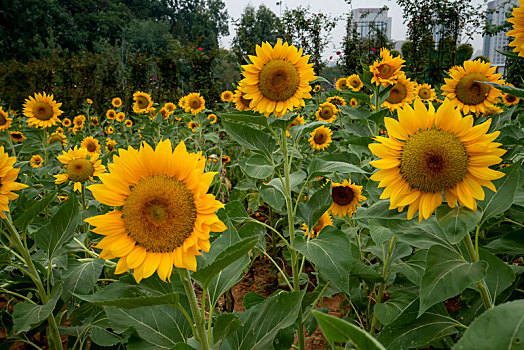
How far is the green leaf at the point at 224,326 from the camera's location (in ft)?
3.52

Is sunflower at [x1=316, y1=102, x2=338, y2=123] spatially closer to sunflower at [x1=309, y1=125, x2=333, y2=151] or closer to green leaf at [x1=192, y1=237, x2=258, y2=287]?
sunflower at [x1=309, y1=125, x2=333, y2=151]

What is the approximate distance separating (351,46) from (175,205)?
1085cm

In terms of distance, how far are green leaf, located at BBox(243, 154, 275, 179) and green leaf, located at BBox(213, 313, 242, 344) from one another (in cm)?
83

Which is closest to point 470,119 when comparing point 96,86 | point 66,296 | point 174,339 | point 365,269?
point 365,269

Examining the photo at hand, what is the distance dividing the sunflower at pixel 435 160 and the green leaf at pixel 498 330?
1.94 ft

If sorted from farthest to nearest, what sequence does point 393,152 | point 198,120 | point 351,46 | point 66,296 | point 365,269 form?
point 351,46
point 198,120
point 365,269
point 66,296
point 393,152

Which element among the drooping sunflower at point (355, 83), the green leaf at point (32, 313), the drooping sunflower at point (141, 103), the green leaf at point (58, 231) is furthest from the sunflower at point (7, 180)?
the drooping sunflower at point (141, 103)

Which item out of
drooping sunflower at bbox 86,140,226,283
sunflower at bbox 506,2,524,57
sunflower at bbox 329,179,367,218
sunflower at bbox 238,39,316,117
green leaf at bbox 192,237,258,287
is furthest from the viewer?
sunflower at bbox 329,179,367,218

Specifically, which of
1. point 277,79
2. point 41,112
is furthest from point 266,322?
point 41,112

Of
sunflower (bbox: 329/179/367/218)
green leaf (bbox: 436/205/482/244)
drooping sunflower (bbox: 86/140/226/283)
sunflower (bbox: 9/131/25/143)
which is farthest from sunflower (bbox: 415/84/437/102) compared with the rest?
sunflower (bbox: 9/131/25/143)

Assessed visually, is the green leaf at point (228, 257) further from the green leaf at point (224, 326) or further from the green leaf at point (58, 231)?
the green leaf at point (58, 231)

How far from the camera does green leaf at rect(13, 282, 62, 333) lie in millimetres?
1338

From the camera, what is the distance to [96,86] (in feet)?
41.9

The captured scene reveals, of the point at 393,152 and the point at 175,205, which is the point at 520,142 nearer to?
the point at 393,152
